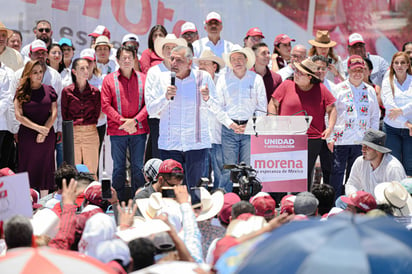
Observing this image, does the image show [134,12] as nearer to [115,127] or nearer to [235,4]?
[235,4]

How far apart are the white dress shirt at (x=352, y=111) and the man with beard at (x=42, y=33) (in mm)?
4137

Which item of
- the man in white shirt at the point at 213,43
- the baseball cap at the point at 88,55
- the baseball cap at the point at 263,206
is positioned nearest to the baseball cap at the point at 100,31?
the baseball cap at the point at 88,55

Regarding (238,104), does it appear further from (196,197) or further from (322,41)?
(196,197)

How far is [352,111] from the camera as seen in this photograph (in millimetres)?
8984

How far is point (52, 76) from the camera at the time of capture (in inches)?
360

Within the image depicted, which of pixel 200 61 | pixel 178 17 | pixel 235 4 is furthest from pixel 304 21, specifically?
pixel 200 61

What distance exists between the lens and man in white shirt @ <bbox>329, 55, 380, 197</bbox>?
29.2 ft

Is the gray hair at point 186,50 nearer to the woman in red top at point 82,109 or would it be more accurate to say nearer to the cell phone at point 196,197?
the woman in red top at point 82,109

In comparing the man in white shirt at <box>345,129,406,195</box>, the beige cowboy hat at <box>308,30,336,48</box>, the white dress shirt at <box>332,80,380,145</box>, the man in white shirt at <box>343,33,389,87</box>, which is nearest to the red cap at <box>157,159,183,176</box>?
the man in white shirt at <box>345,129,406,195</box>

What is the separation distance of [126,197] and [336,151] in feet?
8.53

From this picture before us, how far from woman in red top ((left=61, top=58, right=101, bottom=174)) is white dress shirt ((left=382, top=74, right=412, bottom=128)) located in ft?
12.1

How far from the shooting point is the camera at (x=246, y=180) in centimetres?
679

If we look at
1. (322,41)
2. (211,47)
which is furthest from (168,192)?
(322,41)

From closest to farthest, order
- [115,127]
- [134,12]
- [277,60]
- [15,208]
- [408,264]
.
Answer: [408,264] → [15,208] → [115,127] → [277,60] → [134,12]
